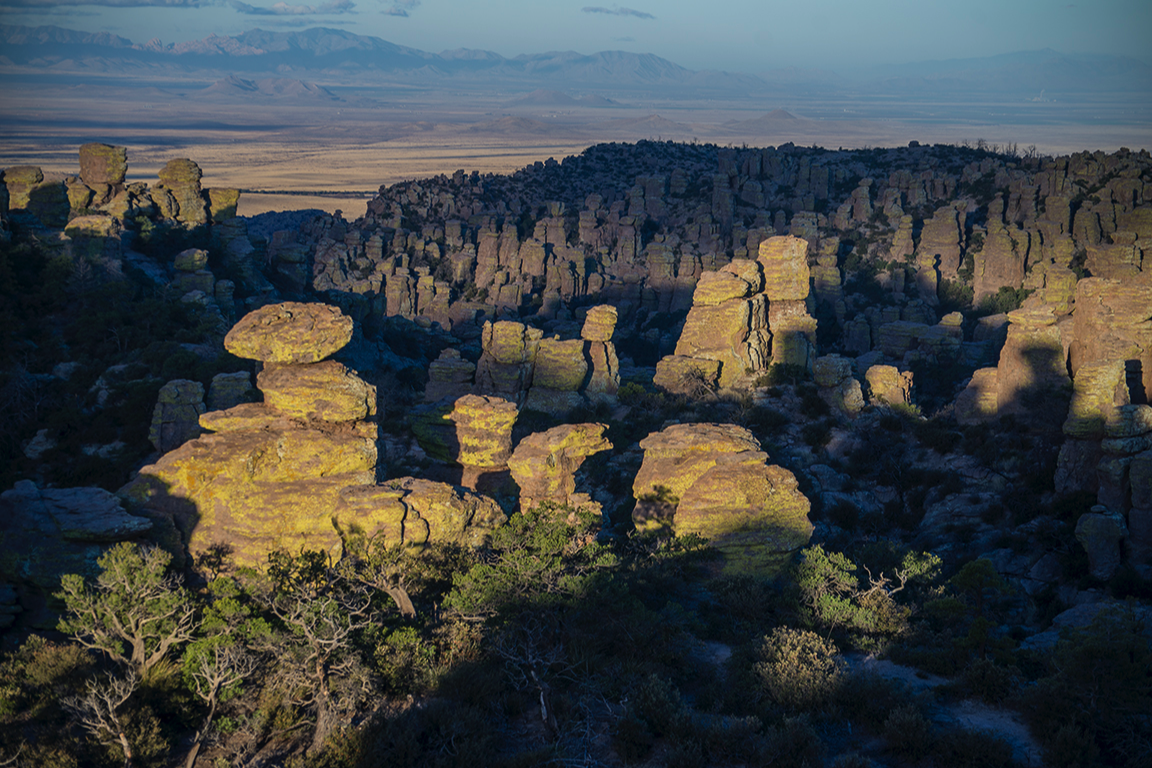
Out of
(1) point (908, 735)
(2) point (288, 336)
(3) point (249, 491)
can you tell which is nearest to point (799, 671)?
(1) point (908, 735)

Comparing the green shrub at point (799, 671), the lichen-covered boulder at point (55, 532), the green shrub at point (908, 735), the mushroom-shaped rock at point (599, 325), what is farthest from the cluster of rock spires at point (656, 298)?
the green shrub at point (908, 735)

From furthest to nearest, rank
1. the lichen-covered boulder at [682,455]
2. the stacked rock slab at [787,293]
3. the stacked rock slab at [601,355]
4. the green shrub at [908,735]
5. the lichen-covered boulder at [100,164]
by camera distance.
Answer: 1. the lichen-covered boulder at [100,164]
2. the stacked rock slab at [787,293]
3. the stacked rock slab at [601,355]
4. the lichen-covered boulder at [682,455]
5. the green shrub at [908,735]

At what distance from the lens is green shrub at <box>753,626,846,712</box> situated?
1551cm

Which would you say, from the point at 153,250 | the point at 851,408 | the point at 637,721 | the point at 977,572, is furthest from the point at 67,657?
the point at 153,250

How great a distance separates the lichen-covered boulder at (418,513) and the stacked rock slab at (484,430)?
5849 millimetres

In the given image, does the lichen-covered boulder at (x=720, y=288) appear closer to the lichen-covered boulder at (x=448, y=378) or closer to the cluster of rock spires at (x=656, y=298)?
the cluster of rock spires at (x=656, y=298)

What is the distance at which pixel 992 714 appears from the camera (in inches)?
604

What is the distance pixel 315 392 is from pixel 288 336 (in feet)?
5.31

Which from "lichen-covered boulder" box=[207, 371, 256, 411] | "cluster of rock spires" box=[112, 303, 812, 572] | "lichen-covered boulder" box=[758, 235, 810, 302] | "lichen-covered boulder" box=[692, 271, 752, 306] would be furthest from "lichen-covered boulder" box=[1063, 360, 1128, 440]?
"lichen-covered boulder" box=[207, 371, 256, 411]

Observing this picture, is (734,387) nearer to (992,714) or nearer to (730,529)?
(730,529)

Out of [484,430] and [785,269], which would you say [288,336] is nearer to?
[484,430]

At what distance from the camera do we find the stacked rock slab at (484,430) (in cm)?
2700

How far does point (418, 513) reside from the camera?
19719 millimetres

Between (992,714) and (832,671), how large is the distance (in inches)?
113
